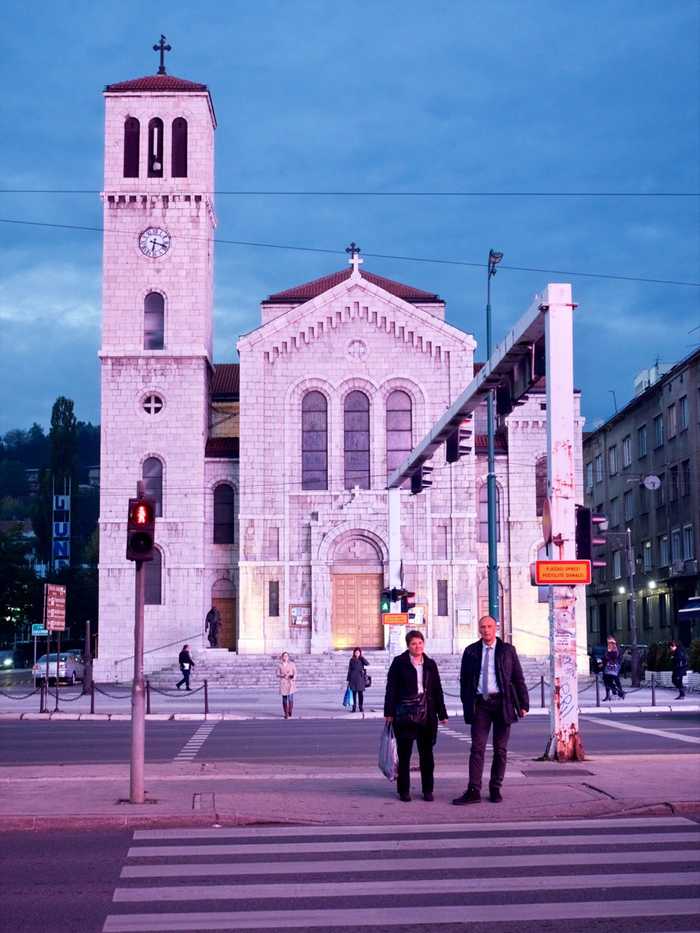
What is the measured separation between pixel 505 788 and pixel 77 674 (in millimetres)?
46777

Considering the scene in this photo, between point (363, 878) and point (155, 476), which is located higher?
point (155, 476)

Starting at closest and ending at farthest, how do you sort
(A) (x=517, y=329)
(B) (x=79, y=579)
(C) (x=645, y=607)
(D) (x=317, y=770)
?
(D) (x=317, y=770) < (A) (x=517, y=329) < (C) (x=645, y=607) < (B) (x=79, y=579)

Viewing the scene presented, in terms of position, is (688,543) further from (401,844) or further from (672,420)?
(401,844)

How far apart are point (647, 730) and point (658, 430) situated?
41273mm

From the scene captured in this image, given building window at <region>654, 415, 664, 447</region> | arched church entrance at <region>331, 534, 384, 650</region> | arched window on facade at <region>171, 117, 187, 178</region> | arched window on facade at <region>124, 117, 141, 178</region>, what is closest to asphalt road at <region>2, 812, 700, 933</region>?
arched church entrance at <region>331, 534, 384, 650</region>

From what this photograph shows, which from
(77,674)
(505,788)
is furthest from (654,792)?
(77,674)

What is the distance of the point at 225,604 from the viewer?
189 ft

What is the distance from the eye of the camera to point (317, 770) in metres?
17.9

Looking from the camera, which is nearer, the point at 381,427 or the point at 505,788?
the point at 505,788

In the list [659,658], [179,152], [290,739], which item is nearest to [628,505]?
[659,658]

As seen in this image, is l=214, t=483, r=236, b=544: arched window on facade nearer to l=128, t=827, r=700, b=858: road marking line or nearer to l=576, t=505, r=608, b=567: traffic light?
l=576, t=505, r=608, b=567: traffic light

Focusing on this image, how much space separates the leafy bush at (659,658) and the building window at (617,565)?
21868 mm

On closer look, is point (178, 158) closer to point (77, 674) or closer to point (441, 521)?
point (441, 521)

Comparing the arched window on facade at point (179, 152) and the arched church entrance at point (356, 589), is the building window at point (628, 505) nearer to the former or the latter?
the arched church entrance at point (356, 589)
